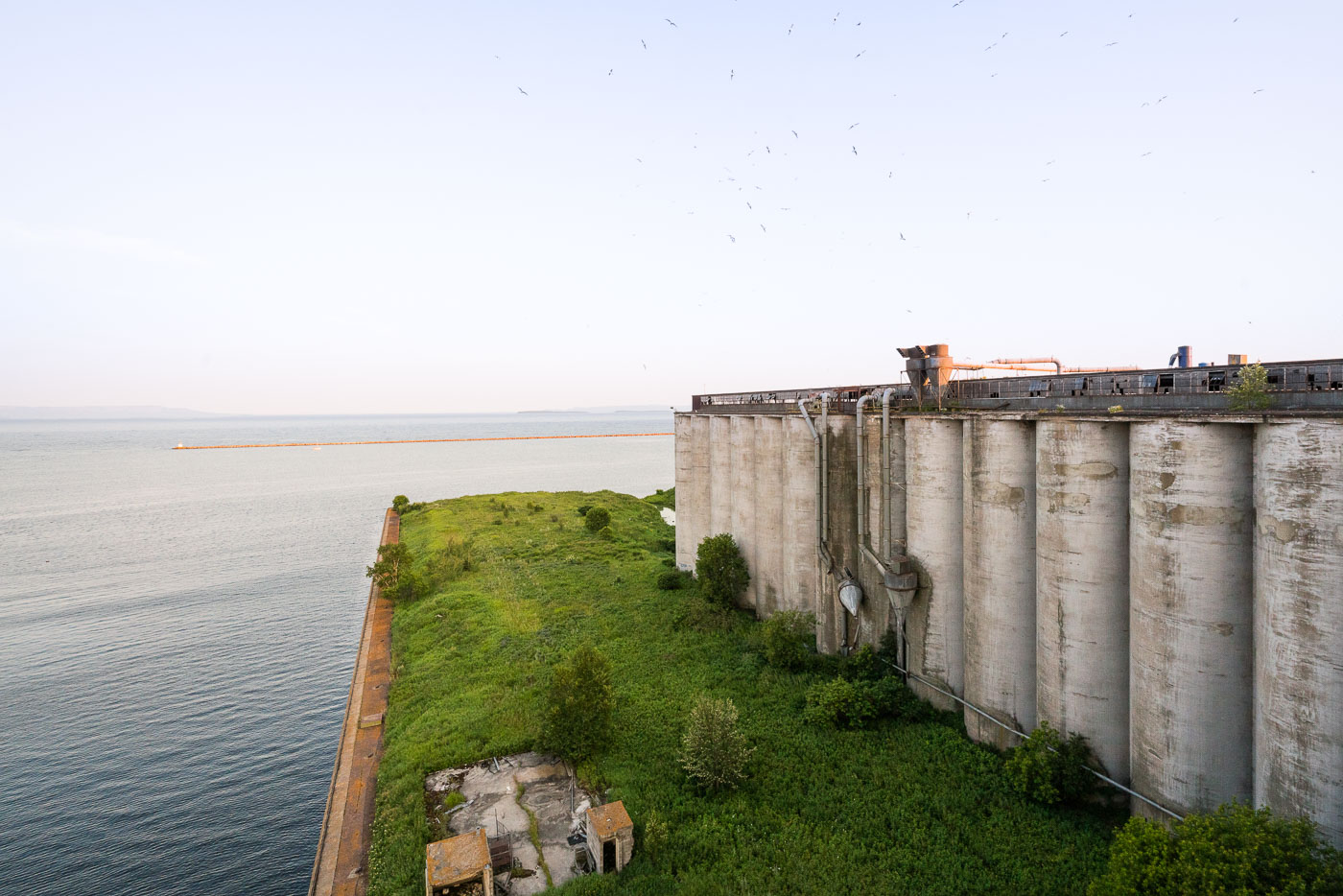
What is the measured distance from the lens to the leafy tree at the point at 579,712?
640 inches

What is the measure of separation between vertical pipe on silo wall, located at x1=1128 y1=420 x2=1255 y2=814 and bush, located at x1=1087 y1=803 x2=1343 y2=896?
172cm

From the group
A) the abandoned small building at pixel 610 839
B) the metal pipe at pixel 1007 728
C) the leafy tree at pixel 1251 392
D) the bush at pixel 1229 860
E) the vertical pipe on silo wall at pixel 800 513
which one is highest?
the leafy tree at pixel 1251 392

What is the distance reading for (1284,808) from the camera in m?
9.92

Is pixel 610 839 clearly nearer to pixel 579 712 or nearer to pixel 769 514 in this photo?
pixel 579 712

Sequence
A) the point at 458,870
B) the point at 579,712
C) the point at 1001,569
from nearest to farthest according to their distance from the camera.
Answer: the point at 458,870 → the point at 1001,569 → the point at 579,712

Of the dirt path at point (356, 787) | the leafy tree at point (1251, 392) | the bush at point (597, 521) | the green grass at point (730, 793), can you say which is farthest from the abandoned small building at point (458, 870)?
the bush at point (597, 521)

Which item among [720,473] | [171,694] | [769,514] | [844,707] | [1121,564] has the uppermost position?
[720,473]

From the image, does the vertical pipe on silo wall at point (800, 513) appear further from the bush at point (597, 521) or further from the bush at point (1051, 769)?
the bush at point (597, 521)

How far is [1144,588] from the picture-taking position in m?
11.8

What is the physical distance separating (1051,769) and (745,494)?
618 inches

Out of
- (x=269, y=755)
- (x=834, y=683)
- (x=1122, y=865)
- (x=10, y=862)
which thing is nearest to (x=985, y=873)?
(x=1122, y=865)

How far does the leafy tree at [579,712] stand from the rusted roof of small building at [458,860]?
3.93 metres

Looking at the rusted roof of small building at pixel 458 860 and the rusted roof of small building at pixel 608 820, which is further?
the rusted roof of small building at pixel 608 820

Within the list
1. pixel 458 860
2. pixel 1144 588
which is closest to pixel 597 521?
A: pixel 458 860
